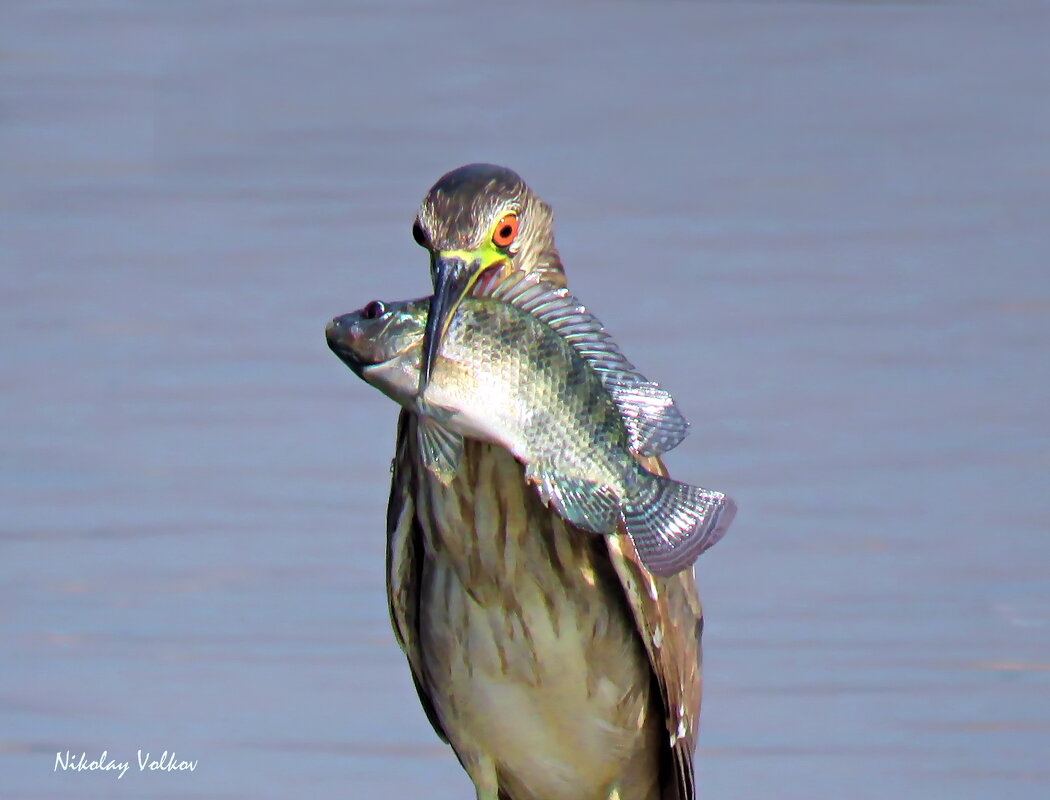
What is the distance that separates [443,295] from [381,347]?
24 cm

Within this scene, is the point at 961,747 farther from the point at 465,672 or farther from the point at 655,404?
the point at 655,404

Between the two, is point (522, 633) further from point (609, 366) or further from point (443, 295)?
point (443, 295)

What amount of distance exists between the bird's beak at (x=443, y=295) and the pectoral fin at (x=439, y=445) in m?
0.18

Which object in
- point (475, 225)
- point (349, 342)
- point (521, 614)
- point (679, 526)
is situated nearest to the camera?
point (349, 342)

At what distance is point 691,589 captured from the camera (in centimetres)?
485

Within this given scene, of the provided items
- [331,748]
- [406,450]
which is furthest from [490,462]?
[331,748]

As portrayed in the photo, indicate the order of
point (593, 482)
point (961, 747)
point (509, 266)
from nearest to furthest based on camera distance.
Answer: point (593, 482) < point (509, 266) < point (961, 747)

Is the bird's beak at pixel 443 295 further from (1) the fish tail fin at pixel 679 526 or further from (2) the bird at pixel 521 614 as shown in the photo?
(1) the fish tail fin at pixel 679 526

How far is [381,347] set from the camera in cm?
391

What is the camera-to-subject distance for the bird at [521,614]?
4.55m

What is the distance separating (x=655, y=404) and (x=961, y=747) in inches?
64.0
